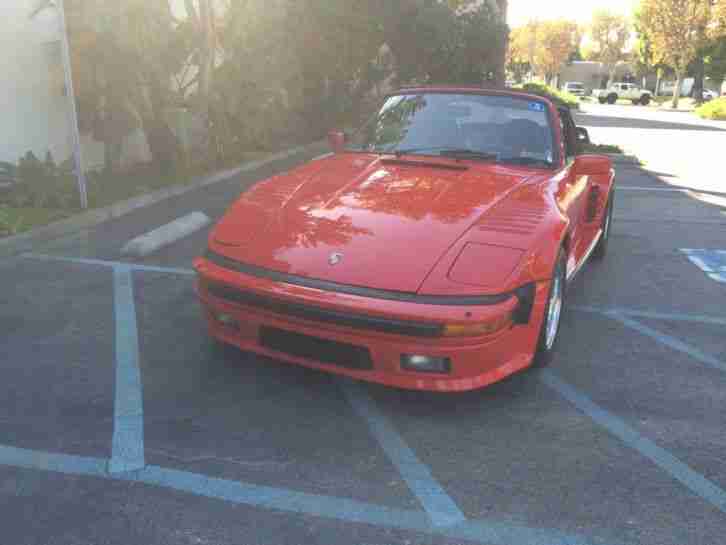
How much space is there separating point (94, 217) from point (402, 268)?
5441 mm

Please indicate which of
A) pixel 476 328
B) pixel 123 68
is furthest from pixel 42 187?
pixel 476 328

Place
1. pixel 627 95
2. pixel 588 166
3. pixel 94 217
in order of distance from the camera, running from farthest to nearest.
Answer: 1. pixel 627 95
2. pixel 94 217
3. pixel 588 166

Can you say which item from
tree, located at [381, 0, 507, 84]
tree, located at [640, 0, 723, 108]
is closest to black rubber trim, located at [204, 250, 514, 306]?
tree, located at [381, 0, 507, 84]

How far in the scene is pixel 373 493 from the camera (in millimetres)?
2699

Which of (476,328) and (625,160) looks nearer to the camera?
(476,328)

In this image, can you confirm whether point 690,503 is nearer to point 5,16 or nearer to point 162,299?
point 162,299

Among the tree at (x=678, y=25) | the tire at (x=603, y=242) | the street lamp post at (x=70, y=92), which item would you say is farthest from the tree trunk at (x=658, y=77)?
the street lamp post at (x=70, y=92)

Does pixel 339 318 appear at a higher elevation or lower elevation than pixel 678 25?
lower

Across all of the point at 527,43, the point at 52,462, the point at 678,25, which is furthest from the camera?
the point at 527,43

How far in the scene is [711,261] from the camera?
252 inches

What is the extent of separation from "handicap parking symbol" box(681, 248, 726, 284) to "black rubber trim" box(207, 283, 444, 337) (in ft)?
12.9

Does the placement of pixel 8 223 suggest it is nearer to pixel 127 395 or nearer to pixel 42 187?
pixel 42 187

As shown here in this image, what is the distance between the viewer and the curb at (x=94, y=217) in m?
6.33

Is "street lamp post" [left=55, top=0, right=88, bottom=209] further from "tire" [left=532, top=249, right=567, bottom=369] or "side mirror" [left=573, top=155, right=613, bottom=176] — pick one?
"tire" [left=532, top=249, right=567, bottom=369]
